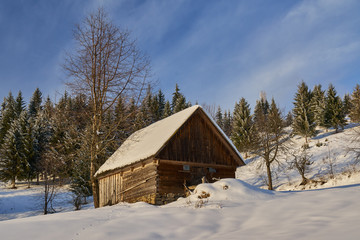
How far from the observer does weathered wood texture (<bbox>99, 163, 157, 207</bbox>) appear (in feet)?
53.9

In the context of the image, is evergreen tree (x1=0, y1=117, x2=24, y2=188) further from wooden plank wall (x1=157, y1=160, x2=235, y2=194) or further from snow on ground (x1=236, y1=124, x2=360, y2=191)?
wooden plank wall (x1=157, y1=160, x2=235, y2=194)

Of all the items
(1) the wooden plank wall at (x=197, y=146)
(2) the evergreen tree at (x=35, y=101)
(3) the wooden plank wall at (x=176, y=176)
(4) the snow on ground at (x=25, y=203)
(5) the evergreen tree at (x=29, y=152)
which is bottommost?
(4) the snow on ground at (x=25, y=203)

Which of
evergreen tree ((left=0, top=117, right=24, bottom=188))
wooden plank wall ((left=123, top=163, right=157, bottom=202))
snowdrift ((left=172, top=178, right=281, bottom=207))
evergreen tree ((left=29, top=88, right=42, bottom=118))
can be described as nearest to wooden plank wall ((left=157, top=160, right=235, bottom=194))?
wooden plank wall ((left=123, top=163, right=157, bottom=202))

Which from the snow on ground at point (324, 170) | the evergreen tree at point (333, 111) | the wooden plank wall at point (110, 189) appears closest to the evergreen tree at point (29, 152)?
the wooden plank wall at point (110, 189)

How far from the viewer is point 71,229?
7523mm

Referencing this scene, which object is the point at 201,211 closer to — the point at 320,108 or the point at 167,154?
the point at 167,154

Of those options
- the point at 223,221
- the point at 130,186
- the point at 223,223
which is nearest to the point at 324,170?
the point at 130,186

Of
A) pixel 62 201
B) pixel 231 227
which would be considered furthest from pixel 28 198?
pixel 231 227

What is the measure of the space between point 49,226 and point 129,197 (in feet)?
36.0

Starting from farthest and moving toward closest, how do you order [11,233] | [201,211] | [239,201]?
[239,201] → [201,211] → [11,233]

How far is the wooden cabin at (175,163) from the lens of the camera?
16.2m

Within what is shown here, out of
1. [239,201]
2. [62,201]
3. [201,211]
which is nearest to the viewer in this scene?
[201,211]

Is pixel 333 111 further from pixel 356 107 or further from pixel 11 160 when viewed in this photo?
pixel 11 160

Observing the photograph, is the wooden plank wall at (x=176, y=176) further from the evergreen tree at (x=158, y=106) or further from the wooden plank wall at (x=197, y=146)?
the evergreen tree at (x=158, y=106)
